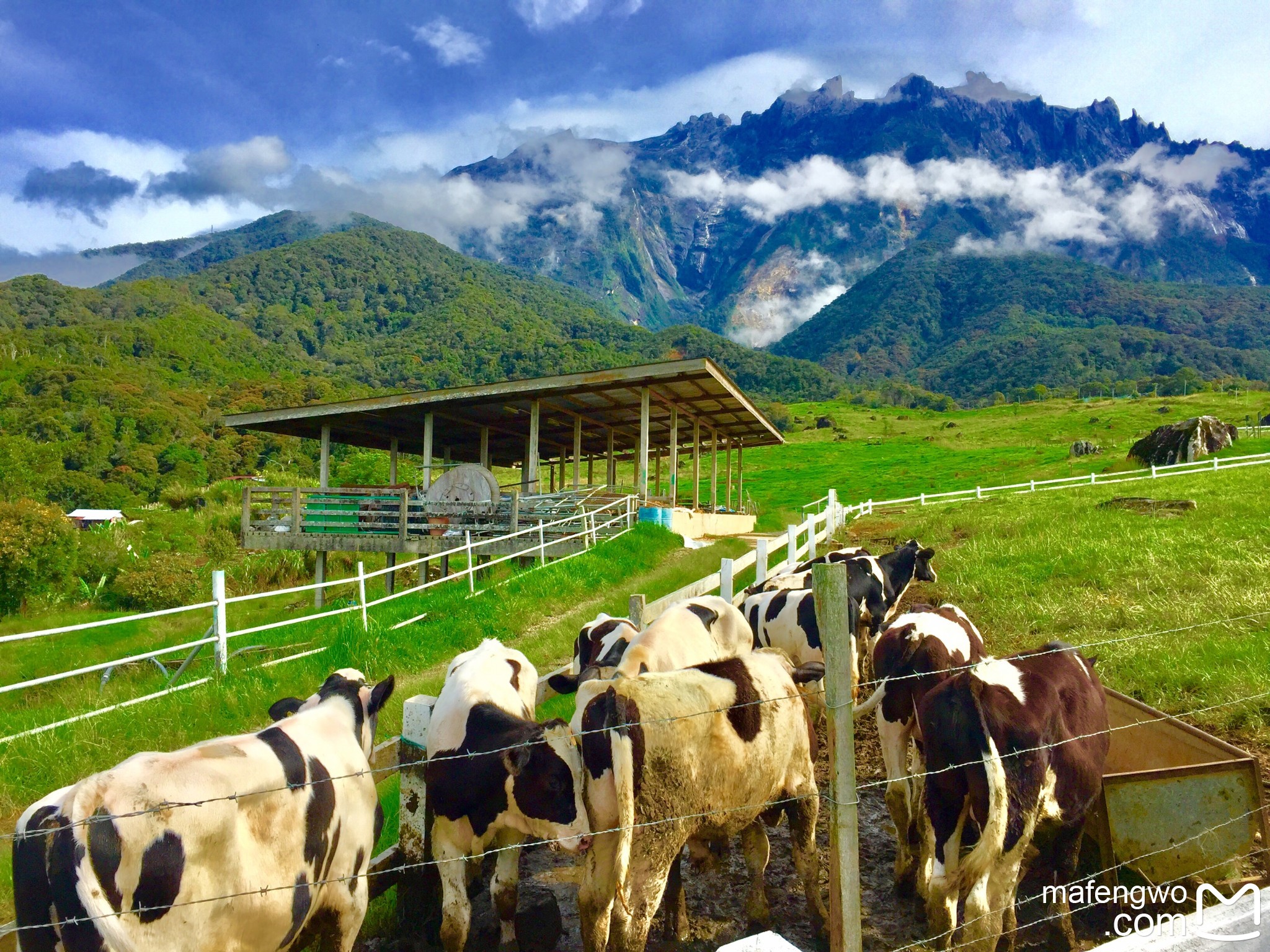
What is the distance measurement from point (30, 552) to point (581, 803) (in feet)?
118

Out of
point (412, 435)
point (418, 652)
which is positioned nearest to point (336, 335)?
point (412, 435)

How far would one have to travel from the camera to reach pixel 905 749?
5.22 metres

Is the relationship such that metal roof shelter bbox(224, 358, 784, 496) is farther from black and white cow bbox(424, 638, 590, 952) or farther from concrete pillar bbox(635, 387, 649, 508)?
black and white cow bbox(424, 638, 590, 952)

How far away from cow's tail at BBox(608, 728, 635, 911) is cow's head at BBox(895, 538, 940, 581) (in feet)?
21.5

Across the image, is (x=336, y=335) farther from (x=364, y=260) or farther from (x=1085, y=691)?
(x=1085, y=691)

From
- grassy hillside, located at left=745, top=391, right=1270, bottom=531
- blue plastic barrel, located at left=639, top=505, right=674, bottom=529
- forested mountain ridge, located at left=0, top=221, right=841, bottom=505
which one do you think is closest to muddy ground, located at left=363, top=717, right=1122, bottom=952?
blue plastic barrel, located at left=639, top=505, right=674, bottom=529

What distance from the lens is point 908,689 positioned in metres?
5.12

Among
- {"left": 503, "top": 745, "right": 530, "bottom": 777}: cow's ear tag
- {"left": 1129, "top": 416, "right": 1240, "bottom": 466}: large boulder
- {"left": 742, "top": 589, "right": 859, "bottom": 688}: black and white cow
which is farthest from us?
{"left": 1129, "top": 416, "right": 1240, "bottom": 466}: large boulder

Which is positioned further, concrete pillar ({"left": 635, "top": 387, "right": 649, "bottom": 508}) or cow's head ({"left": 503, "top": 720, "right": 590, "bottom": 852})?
concrete pillar ({"left": 635, "top": 387, "right": 649, "bottom": 508})

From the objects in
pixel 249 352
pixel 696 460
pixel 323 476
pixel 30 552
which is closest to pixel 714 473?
pixel 696 460

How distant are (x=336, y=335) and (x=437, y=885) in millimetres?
151539

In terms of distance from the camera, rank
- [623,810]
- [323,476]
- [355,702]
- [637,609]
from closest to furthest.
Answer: [623,810], [355,702], [637,609], [323,476]

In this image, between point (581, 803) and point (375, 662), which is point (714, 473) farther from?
point (581, 803)

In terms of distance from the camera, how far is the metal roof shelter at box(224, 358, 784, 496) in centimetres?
1833
